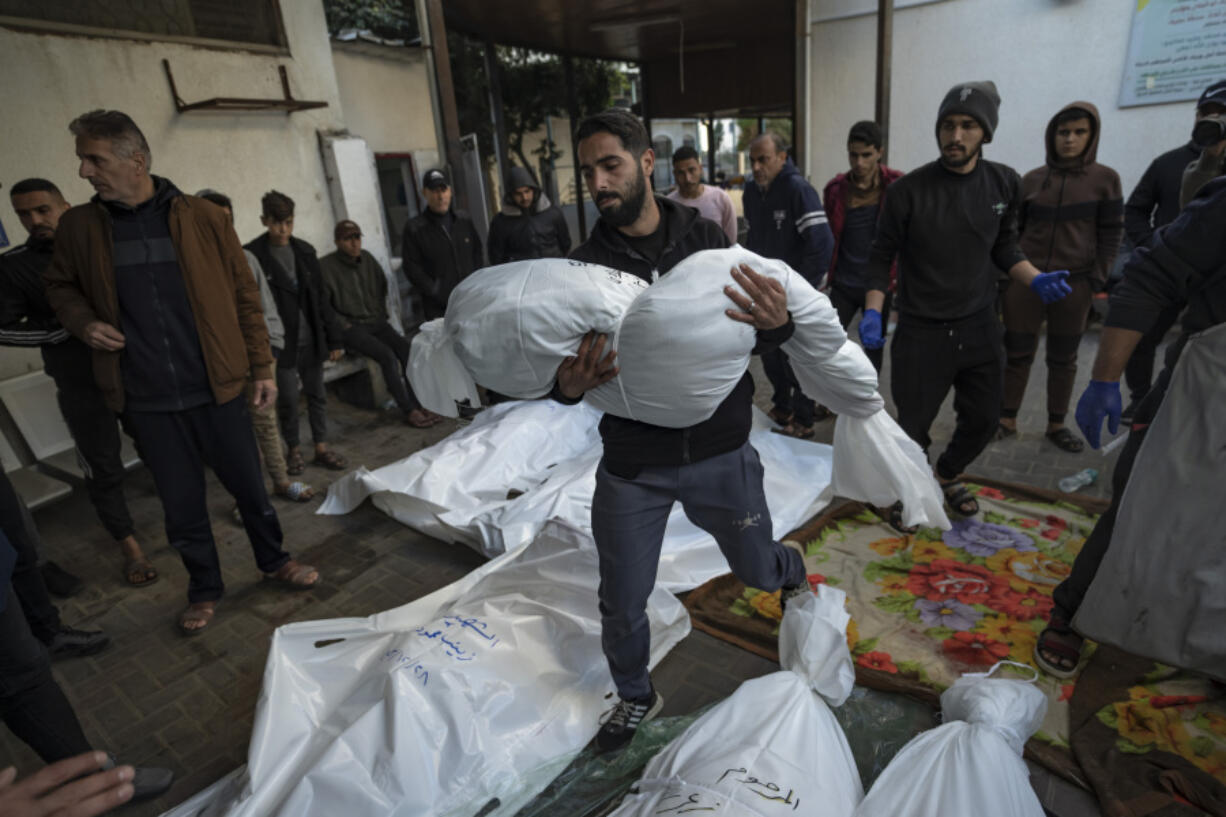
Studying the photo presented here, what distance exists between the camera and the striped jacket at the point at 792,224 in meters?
4.01

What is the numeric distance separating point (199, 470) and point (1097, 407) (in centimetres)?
358

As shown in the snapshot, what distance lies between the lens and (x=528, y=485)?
13.1 ft

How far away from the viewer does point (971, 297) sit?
295cm

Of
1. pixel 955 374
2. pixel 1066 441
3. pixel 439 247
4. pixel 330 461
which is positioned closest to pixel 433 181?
pixel 439 247

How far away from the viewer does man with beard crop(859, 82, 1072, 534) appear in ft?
9.14

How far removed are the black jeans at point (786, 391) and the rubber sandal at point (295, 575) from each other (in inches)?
117

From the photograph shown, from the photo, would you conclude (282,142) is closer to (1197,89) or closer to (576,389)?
(576,389)

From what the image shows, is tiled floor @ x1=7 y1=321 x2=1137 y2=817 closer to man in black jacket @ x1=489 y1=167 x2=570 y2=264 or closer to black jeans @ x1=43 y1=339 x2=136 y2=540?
black jeans @ x1=43 y1=339 x2=136 y2=540

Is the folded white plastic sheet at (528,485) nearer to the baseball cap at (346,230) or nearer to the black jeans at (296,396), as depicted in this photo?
the black jeans at (296,396)

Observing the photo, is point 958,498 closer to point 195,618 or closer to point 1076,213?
point 1076,213

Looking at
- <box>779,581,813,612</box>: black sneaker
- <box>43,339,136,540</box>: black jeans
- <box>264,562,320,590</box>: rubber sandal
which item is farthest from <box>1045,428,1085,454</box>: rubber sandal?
<box>43,339,136,540</box>: black jeans

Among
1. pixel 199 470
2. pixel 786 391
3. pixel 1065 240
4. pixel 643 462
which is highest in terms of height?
pixel 1065 240

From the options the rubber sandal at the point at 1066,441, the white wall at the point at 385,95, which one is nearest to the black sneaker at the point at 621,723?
the rubber sandal at the point at 1066,441

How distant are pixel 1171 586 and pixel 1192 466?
0.36 meters
